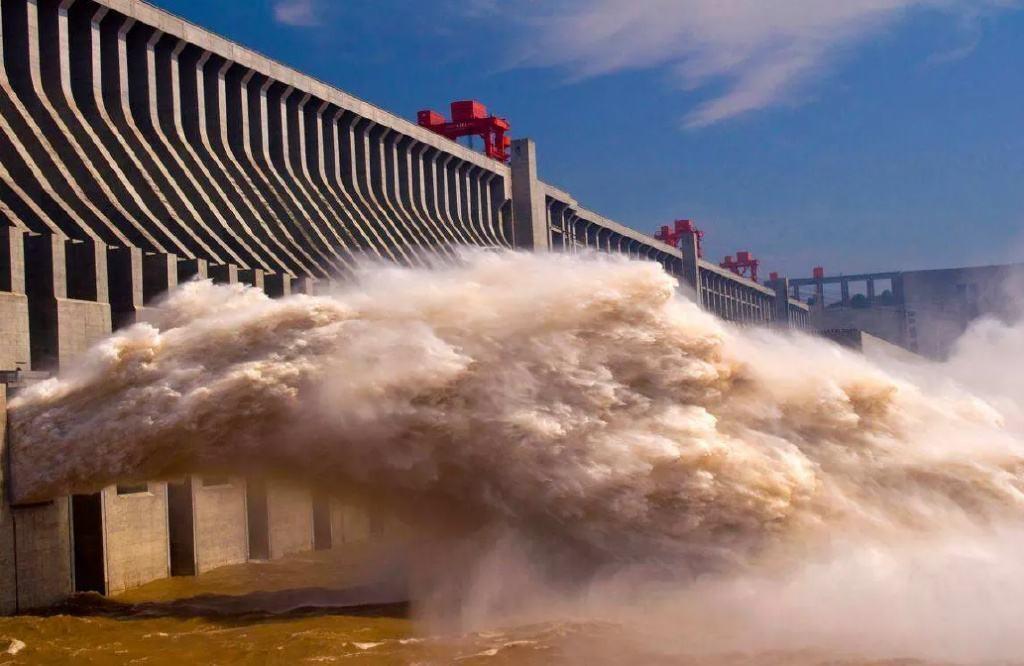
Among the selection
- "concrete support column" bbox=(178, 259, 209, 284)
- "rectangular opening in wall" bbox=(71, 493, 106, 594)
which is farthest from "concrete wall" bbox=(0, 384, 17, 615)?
"concrete support column" bbox=(178, 259, 209, 284)

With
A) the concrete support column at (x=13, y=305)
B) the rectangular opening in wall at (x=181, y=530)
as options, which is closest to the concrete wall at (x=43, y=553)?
the concrete support column at (x=13, y=305)

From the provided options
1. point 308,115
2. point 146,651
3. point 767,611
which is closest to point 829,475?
point 767,611

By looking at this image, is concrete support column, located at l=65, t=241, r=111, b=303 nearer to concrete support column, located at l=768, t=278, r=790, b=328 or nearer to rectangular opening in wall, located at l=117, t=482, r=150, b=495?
rectangular opening in wall, located at l=117, t=482, r=150, b=495

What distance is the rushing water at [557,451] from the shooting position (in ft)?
83.3

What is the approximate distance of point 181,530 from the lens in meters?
33.4

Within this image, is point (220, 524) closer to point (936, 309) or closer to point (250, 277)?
point (250, 277)

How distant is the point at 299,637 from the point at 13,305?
11209 mm

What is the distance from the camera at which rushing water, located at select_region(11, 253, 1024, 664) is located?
83.3ft

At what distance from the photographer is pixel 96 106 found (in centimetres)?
4622

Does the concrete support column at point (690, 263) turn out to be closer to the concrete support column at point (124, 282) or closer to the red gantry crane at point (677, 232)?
the red gantry crane at point (677, 232)

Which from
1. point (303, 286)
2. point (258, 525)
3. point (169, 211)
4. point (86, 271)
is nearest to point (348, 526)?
point (258, 525)

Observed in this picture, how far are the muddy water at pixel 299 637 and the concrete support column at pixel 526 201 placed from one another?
5172 centimetres

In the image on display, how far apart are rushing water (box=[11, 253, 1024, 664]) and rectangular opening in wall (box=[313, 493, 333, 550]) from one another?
13340 millimetres

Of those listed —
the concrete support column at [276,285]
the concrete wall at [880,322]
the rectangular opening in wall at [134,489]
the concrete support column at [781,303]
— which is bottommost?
the rectangular opening in wall at [134,489]
